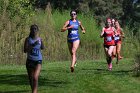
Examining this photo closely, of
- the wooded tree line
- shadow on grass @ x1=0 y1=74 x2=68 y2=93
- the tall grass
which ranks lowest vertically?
shadow on grass @ x1=0 y1=74 x2=68 y2=93

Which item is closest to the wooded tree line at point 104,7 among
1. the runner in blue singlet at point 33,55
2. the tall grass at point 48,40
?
the tall grass at point 48,40

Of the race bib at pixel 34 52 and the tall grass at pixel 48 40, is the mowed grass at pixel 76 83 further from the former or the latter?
the tall grass at pixel 48 40

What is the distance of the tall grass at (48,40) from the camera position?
25797 mm

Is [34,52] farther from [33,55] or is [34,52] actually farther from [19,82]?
[19,82]

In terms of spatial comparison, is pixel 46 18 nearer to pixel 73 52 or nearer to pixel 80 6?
pixel 73 52

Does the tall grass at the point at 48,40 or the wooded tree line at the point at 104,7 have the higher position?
the wooded tree line at the point at 104,7

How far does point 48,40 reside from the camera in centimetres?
2756

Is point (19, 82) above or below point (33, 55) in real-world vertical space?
below

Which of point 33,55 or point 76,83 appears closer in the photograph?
point 33,55

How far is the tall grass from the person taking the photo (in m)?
25.8

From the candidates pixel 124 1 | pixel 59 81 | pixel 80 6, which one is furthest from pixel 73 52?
pixel 124 1

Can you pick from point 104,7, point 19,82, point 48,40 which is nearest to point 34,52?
point 19,82

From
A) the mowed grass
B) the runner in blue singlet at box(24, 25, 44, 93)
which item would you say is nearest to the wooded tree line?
the mowed grass

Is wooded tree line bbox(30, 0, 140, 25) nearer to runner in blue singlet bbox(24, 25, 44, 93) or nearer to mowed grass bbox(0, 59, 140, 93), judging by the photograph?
mowed grass bbox(0, 59, 140, 93)
